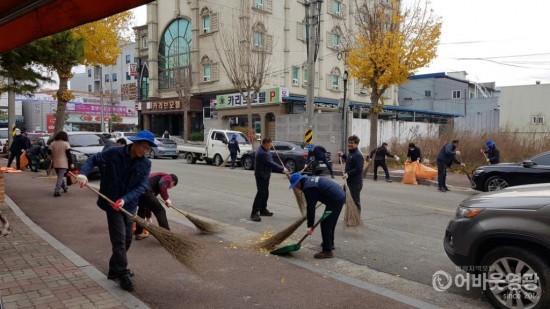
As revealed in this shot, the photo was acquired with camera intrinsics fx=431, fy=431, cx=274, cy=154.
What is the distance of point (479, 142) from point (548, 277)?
16117 millimetres

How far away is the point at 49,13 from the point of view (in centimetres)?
499

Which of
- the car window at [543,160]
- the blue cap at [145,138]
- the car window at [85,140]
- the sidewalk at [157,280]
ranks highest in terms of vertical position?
the blue cap at [145,138]

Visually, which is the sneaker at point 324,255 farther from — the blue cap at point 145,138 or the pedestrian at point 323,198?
the blue cap at point 145,138

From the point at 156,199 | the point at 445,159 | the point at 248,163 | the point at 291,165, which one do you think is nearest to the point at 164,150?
the point at 248,163

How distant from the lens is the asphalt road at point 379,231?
5.13m

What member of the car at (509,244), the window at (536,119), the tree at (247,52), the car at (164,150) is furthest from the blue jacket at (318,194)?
the window at (536,119)

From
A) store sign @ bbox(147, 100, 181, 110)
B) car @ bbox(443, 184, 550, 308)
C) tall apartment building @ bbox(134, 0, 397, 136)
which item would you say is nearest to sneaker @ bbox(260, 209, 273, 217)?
car @ bbox(443, 184, 550, 308)

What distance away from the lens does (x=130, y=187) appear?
4762 mm

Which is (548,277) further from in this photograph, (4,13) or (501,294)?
(4,13)

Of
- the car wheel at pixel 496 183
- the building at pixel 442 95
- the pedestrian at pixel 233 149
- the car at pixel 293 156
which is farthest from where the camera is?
the building at pixel 442 95

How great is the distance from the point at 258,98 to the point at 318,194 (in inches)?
1020

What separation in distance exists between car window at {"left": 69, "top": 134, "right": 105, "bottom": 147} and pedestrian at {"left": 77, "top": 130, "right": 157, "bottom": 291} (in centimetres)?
1164

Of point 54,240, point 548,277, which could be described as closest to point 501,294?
point 548,277

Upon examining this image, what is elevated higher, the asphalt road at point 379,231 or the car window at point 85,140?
the car window at point 85,140
